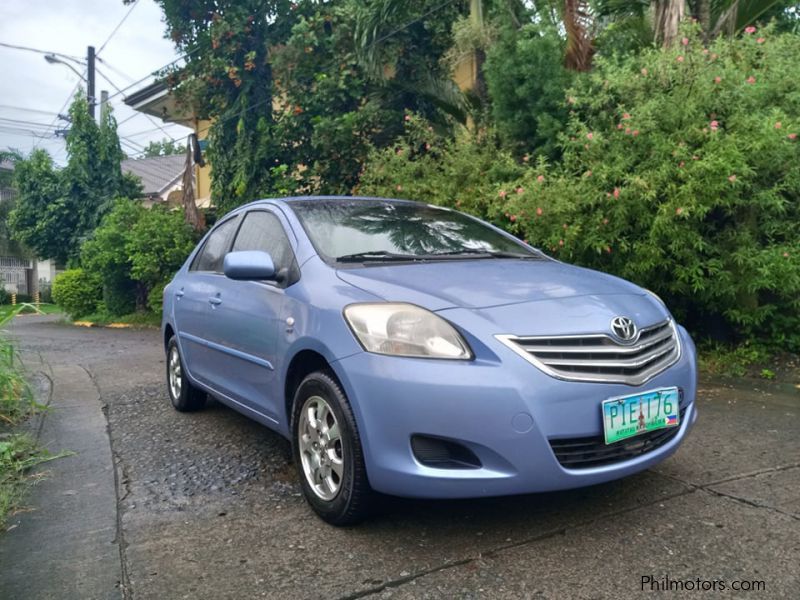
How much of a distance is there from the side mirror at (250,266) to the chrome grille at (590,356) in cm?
137

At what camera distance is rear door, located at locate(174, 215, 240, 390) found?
440 cm

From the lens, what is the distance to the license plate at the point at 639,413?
8.70ft

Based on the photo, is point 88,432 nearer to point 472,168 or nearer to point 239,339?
point 239,339

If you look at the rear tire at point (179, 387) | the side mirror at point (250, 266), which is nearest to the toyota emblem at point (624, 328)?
the side mirror at point (250, 266)

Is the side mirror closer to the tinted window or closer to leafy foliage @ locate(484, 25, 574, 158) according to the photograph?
the tinted window

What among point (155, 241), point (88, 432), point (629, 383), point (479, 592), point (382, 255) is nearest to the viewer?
point (479, 592)

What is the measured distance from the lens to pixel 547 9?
32.6 feet

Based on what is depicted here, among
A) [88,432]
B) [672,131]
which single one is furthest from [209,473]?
[672,131]

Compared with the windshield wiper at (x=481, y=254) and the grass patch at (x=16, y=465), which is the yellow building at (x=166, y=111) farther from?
the windshield wiper at (x=481, y=254)

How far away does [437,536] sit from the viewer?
289 centimetres

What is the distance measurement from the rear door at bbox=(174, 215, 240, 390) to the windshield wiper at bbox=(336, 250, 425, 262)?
1.15 meters

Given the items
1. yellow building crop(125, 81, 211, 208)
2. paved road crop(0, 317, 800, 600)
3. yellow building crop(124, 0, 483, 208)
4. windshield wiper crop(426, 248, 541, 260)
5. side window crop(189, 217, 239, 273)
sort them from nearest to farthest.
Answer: paved road crop(0, 317, 800, 600) → windshield wiper crop(426, 248, 541, 260) → side window crop(189, 217, 239, 273) → yellow building crop(124, 0, 483, 208) → yellow building crop(125, 81, 211, 208)

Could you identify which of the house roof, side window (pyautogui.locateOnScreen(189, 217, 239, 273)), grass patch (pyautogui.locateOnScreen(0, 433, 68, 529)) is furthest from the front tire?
the house roof

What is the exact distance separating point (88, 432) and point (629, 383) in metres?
3.85
